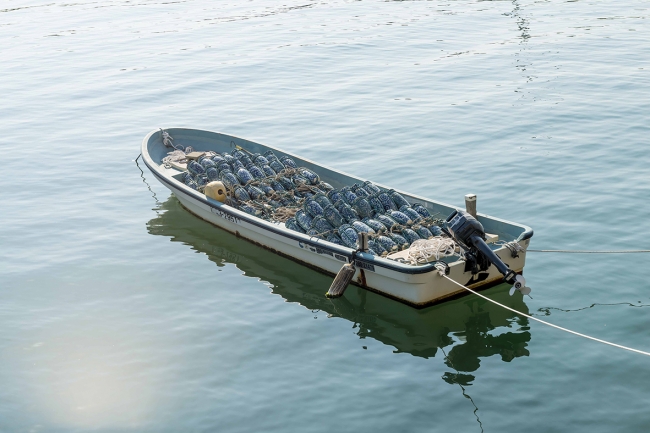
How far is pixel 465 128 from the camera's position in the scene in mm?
18859

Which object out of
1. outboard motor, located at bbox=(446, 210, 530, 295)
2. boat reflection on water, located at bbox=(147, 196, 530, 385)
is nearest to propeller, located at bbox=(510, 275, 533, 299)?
outboard motor, located at bbox=(446, 210, 530, 295)

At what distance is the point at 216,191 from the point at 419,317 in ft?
14.8

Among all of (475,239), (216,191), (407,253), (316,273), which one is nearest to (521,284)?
(475,239)

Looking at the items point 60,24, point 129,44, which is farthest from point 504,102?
point 60,24

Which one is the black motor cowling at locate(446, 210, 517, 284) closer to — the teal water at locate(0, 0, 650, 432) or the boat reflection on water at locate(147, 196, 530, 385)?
the boat reflection on water at locate(147, 196, 530, 385)

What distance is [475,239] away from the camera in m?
10.4

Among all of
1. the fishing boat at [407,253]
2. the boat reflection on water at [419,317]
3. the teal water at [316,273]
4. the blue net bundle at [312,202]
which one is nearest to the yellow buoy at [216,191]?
the fishing boat at [407,253]

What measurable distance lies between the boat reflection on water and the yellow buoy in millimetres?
1020

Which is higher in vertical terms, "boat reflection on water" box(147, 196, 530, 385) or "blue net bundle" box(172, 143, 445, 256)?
"blue net bundle" box(172, 143, 445, 256)

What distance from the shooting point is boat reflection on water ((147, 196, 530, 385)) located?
9.96 m

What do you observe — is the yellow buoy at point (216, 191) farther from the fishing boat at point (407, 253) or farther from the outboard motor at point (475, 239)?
the outboard motor at point (475, 239)

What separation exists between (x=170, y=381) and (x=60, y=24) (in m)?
31.4

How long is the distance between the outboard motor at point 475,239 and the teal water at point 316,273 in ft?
2.71

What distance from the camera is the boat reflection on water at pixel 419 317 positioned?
392 inches
